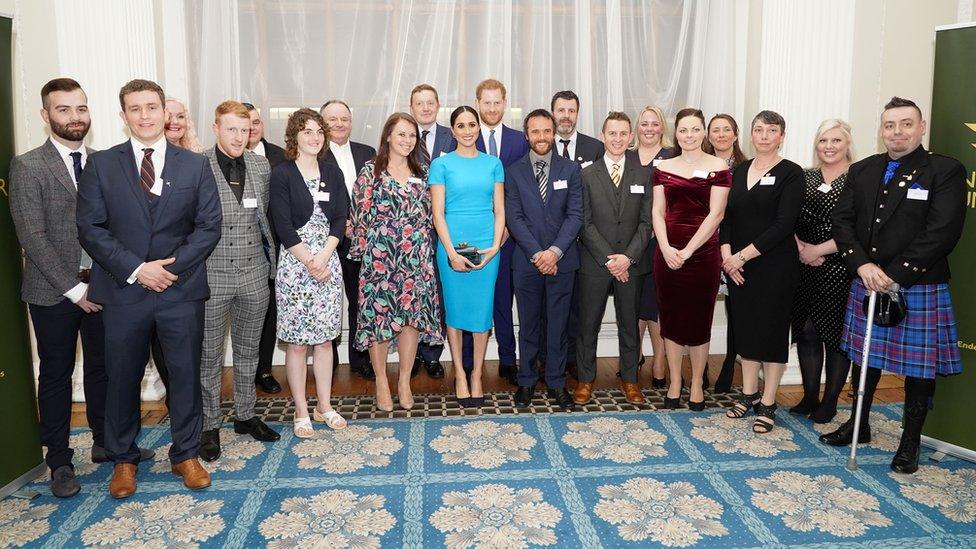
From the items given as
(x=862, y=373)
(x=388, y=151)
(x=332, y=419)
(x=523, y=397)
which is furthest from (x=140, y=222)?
(x=862, y=373)

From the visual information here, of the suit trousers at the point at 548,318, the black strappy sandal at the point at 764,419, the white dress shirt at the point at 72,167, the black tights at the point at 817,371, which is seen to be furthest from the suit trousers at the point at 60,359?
the black tights at the point at 817,371

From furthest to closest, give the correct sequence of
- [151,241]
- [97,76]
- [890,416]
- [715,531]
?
1. [97,76]
2. [890,416]
3. [151,241]
4. [715,531]

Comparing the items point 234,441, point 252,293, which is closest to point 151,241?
point 252,293

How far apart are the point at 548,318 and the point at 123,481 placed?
2328 millimetres

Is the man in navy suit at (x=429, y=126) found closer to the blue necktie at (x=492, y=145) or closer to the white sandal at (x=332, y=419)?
the blue necktie at (x=492, y=145)

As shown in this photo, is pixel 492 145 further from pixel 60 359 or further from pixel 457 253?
pixel 60 359

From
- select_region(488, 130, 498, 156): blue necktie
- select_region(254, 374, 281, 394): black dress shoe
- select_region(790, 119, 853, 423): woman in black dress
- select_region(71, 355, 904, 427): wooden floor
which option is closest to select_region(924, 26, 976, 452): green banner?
select_region(790, 119, 853, 423): woman in black dress

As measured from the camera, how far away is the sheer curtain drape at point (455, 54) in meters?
4.72

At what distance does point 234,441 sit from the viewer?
11.6 feet

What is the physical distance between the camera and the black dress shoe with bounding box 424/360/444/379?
4.69 meters

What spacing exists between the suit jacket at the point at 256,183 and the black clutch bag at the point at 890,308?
298cm

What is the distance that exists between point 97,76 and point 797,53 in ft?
15.0

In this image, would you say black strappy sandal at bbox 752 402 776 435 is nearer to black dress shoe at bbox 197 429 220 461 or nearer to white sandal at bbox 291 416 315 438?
white sandal at bbox 291 416 315 438

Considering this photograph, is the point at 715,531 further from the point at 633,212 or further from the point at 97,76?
the point at 97,76
